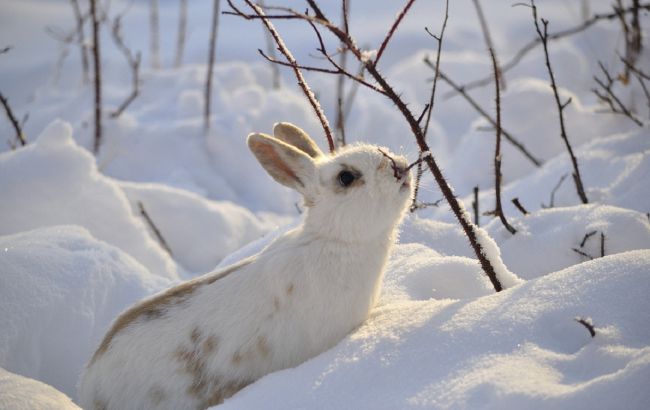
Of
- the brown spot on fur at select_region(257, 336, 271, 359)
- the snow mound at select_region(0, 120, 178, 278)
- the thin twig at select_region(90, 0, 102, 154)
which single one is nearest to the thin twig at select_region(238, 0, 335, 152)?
the brown spot on fur at select_region(257, 336, 271, 359)

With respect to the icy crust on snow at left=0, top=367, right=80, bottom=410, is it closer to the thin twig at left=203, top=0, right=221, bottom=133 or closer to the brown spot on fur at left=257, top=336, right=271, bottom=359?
the brown spot on fur at left=257, top=336, right=271, bottom=359

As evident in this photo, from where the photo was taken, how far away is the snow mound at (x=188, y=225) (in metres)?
4.62

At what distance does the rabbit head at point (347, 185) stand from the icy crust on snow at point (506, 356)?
44 cm

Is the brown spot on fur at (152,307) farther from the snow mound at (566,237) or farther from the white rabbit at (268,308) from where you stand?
the snow mound at (566,237)

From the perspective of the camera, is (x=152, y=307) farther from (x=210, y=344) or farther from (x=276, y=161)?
(x=276, y=161)

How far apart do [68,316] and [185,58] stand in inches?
→ 326

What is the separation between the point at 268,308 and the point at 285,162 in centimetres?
58

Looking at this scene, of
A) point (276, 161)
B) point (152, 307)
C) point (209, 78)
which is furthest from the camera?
point (209, 78)

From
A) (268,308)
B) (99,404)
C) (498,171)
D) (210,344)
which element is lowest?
(99,404)

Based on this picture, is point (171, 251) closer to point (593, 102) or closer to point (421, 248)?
point (421, 248)

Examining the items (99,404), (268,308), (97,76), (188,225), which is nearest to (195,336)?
(268,308)

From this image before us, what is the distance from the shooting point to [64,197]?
3.70m

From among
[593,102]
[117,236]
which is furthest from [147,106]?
[593,102]

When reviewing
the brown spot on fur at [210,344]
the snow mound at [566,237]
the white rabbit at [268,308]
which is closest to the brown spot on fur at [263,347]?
the white rabbit at [268,308]
